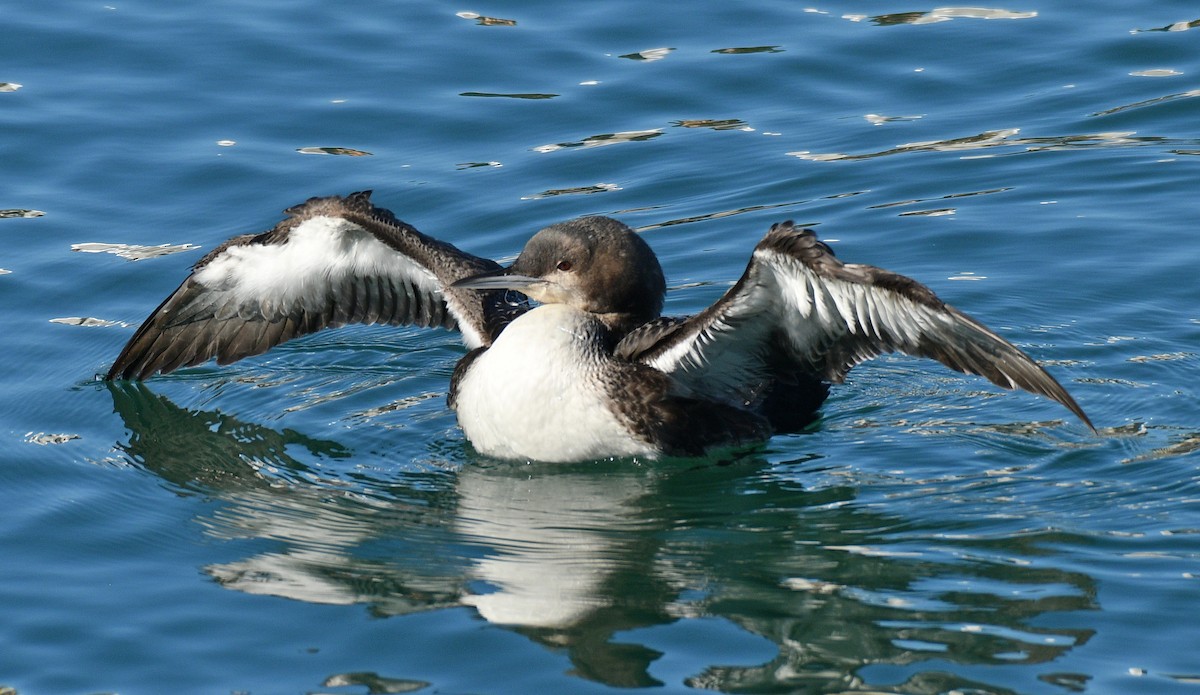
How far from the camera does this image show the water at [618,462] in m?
5.98

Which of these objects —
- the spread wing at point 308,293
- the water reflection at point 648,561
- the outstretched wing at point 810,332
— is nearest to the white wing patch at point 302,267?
the spread wing at point 308,293

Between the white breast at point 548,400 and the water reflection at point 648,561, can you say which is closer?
the water reflection at point 648,561

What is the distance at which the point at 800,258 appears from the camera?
654 cm

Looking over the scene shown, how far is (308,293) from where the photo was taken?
28.8 ft

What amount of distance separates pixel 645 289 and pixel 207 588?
2.37 meters

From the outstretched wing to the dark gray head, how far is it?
8.5 inches

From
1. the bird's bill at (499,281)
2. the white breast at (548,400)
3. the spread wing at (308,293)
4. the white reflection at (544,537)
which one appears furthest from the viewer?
the spread wing at (308,293)

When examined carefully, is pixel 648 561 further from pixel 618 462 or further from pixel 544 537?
pixel 618 462

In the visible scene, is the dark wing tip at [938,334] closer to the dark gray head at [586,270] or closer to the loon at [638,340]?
the loon at [638,340]

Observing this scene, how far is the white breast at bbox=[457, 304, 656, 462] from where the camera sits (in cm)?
738

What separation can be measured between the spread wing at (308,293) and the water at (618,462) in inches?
9.8

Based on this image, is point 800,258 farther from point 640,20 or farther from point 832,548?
point 640,20

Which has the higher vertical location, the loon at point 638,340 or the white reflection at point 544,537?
the loon at point 638,340

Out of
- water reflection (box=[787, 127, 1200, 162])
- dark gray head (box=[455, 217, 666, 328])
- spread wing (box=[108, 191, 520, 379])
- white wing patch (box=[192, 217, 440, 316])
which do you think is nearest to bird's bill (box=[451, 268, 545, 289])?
dark gray head (box=[455, 217, 666, 328])
